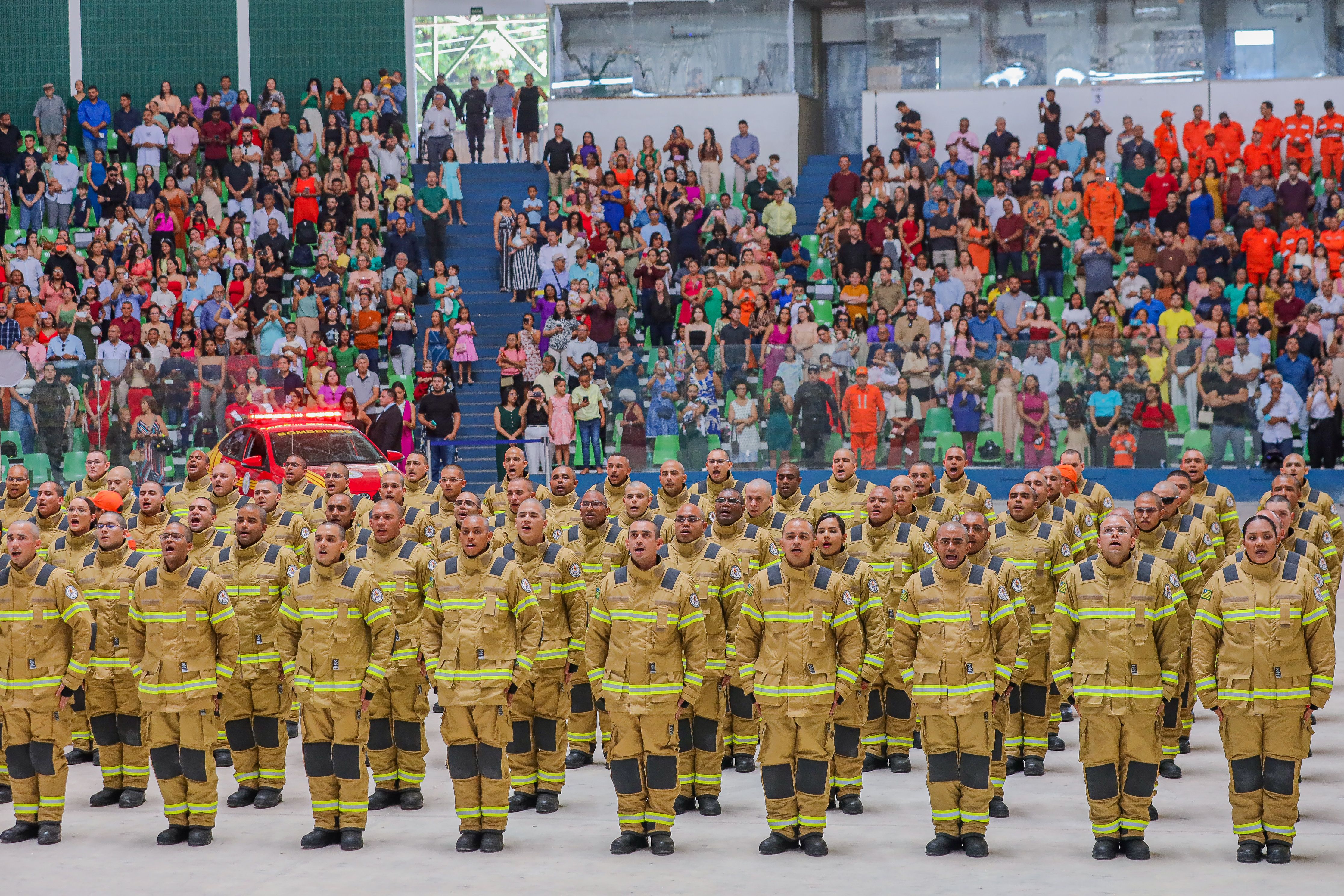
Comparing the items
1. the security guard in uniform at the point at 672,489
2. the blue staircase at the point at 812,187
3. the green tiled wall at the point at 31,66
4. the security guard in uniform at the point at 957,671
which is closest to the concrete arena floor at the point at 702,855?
the security guard in uniform at the point at 957,671

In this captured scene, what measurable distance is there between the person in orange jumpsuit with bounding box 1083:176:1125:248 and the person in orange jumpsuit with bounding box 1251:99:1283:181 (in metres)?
2.64

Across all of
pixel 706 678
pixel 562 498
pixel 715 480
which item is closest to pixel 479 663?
pixel 706 678

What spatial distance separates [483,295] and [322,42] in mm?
8544

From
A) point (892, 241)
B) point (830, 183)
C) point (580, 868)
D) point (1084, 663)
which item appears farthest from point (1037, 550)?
point (830, 183)

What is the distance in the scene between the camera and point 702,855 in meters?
9.84

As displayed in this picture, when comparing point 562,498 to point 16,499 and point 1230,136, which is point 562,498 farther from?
point 1230,136

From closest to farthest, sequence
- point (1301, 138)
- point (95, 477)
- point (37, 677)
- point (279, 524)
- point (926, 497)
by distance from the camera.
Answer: point (37, 677) → point (279, 524) → point (926, 497) → point (95, 477) → point (1301, 138)


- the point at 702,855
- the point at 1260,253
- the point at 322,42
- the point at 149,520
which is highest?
the point at 322,42

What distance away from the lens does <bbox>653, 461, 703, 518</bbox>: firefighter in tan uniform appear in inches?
530

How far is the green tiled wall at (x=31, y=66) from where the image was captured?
33250mm

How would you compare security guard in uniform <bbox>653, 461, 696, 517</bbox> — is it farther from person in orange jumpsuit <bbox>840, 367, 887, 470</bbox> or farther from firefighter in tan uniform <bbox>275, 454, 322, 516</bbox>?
person in orange jumpsuit <bbox>840, 367, 887, 470</bbox>

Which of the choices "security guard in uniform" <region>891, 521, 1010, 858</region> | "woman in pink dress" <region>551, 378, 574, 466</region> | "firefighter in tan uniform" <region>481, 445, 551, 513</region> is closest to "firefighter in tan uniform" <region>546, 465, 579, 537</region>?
"firefighter in tan uniform" <region>481, 445, 551, 513</region>

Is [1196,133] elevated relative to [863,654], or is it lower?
elevated

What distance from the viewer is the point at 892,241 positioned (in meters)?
25.6
